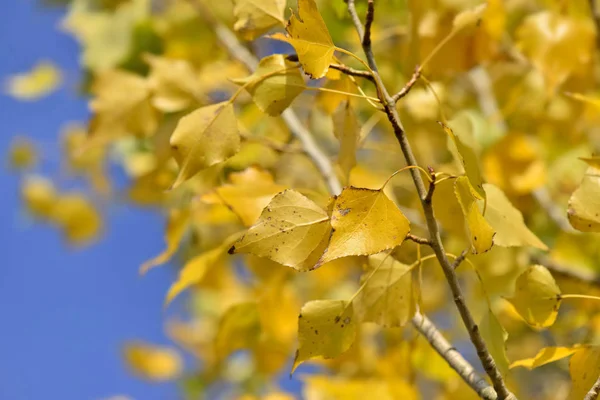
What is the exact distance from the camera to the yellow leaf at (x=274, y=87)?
40cm

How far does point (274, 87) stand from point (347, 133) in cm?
7

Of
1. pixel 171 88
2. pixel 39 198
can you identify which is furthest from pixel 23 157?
pixel 171 88

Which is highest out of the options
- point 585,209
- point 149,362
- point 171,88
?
point 171,88

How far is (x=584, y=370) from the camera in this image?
378 mm

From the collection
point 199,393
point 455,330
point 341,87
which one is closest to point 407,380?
point 455,330

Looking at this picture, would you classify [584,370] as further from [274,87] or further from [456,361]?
[274,87]

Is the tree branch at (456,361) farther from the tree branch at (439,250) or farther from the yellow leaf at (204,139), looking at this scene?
the yellow leaf at (204,139)

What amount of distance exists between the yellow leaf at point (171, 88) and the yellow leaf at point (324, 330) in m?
0.33

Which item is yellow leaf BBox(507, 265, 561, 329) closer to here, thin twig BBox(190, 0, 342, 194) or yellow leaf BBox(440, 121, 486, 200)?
yellow leaf BBox(440, 121, 486, 200)

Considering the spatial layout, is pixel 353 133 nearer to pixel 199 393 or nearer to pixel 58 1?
pixel 58 1

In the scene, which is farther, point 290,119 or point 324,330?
point 290,119

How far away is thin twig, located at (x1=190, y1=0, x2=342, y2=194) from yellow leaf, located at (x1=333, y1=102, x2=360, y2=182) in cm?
13

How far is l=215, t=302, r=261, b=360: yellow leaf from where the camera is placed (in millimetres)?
604

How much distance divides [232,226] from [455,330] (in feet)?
1.14
